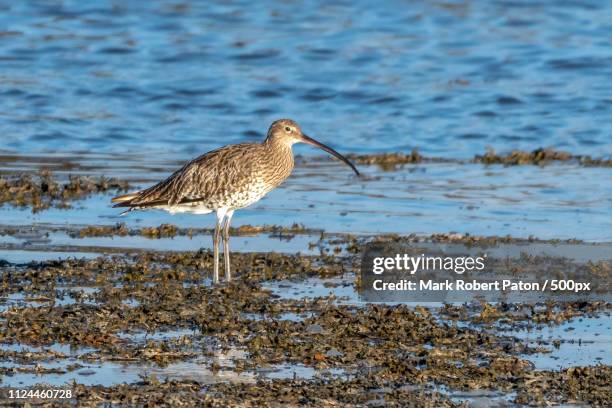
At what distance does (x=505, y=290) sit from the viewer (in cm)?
1029

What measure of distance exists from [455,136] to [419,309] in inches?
388

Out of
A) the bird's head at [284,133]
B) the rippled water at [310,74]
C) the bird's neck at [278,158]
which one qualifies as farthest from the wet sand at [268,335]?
the rippled water at [310,74]

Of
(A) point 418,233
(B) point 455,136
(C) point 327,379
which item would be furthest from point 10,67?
(C) point 327,379

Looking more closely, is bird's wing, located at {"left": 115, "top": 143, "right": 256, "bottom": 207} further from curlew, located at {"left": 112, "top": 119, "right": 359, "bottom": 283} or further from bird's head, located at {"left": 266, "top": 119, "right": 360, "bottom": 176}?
bird's head, located at {"left": 266, "top": 119, "right": 360, "bottom": 176}

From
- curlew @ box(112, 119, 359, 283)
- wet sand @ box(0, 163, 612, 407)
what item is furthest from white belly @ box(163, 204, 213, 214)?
wet sand @ box(0, 163, 612, 407)

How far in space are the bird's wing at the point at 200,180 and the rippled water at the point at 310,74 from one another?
19.4 feet

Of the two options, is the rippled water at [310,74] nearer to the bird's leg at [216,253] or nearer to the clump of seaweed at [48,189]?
the clump of seaweed at [48,189]

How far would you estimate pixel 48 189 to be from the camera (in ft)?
46.1

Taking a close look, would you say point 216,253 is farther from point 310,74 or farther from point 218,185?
point 310,74

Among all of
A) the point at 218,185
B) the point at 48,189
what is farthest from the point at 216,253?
the point at 48,189

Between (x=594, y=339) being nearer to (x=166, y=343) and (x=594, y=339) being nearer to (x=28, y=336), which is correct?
(x=166, y=343)

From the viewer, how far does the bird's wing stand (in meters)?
11.4

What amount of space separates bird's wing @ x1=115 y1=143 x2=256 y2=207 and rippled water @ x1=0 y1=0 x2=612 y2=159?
590 centimetres

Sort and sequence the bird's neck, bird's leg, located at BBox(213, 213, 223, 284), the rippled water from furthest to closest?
the rippled water < the bird's neck < bird's leg, located at BBox(213, 213, 223, 284)
